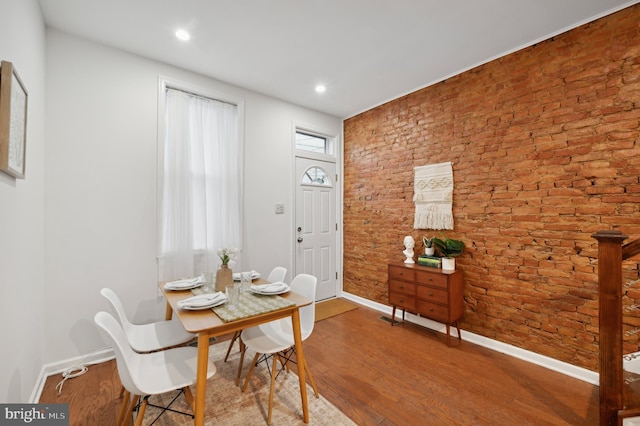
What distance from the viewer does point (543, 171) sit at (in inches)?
98.3

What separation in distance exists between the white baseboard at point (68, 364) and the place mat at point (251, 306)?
1.71 meters

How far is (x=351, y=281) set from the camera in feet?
14.6

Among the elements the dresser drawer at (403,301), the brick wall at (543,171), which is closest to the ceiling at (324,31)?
the brick wall at (543,171)

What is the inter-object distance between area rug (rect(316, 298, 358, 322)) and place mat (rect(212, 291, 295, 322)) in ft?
6.13

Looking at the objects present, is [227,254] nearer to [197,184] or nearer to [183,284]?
[183,284]

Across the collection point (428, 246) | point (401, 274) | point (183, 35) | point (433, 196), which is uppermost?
point (183, 35)

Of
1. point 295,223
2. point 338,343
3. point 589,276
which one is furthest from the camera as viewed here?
point 295,223

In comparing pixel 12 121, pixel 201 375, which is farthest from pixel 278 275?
pixel 12 121

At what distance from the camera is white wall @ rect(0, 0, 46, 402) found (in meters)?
1.42

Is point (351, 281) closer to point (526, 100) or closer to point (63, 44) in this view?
point (526, 100)

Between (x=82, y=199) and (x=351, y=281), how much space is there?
361cm

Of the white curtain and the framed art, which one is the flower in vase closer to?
the white curtain

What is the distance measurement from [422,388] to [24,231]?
3110 mm

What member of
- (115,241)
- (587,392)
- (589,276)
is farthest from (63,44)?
(587,392)
